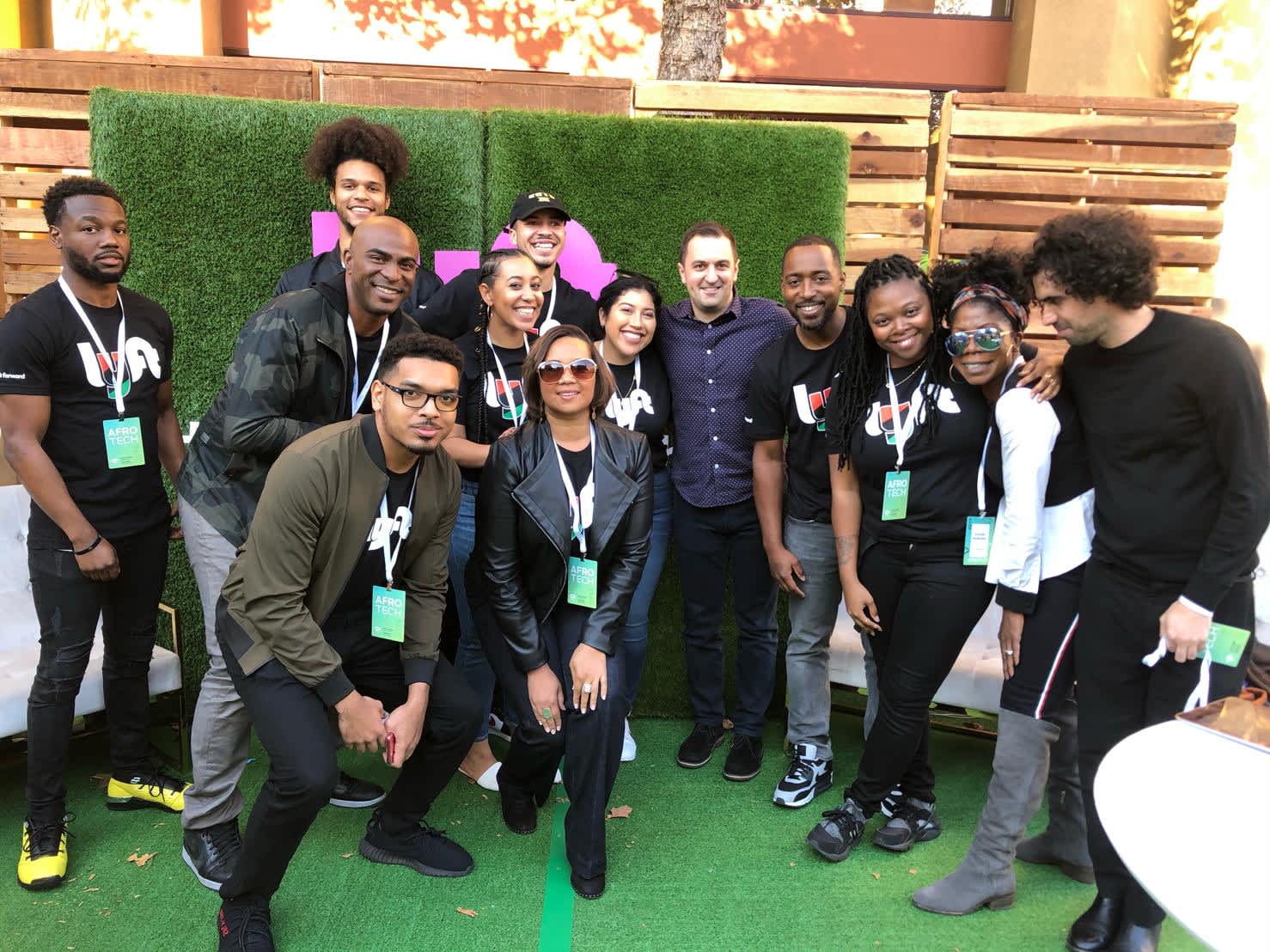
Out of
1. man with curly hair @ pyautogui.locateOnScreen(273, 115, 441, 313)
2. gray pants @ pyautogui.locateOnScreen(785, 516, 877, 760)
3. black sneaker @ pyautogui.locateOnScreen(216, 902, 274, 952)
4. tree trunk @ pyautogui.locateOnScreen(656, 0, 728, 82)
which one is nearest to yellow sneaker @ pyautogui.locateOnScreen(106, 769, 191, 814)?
black sneaker @ pyautogui.locateOnScreen(216, 902, 274, 952)

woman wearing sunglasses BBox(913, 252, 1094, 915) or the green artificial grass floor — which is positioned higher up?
woman wearing sunglasses BBox(913, 252, 1094, 915)

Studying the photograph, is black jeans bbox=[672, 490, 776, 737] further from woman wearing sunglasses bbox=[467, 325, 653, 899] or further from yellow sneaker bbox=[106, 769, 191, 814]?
yellow sneaker bbox=[106, 769, 191, 814]

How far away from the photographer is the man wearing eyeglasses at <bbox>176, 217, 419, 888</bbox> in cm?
278

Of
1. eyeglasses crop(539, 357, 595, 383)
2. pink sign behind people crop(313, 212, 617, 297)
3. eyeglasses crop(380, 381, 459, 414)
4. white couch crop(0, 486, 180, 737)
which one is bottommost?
white couch crop(0, 486, 180, 737)

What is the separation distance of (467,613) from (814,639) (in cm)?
139

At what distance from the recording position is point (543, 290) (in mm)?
3648

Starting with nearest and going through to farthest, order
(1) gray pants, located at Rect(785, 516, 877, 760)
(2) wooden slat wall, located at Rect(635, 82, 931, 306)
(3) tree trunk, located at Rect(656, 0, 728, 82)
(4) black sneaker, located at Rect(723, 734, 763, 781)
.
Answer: (1) gray pants, located at Rect(785, 516, 877, 760) → (4) black sneaker, located at Rect(723, 734, 763, 781) → (2) wooden slat wall, located at Rect(635, 82, 931, 306) → (3) tree trunk, located at Rect(656, 0, 728, 82)

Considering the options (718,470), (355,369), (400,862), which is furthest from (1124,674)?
(355,369)

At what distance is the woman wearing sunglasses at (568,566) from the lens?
2.94 metres

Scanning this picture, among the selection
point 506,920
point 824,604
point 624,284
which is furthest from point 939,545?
point 506,920

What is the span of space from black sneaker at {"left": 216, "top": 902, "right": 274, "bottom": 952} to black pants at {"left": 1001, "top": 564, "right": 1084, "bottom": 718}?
231 centimetres

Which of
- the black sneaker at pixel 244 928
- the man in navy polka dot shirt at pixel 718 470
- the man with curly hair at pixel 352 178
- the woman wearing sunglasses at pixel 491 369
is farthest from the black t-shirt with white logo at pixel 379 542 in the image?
the man in navy polka dot shirt at pixel 718 470

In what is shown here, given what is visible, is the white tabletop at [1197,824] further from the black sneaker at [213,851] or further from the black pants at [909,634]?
the black sneaker at [213,851]

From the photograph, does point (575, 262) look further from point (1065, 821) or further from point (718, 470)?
point (1065, 821)
